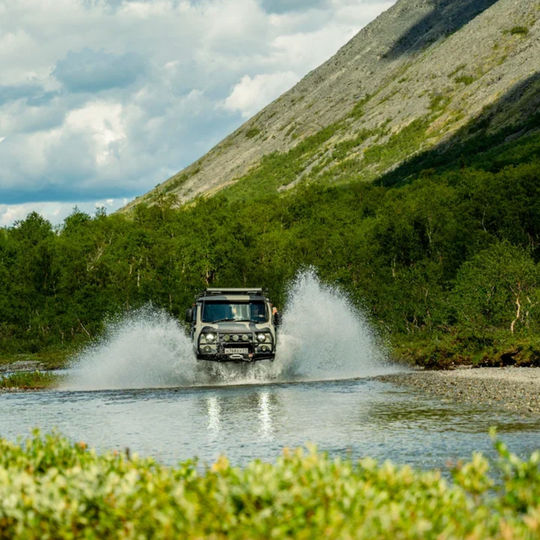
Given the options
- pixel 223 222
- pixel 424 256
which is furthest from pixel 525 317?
pixel 223 222

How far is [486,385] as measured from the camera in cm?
2727

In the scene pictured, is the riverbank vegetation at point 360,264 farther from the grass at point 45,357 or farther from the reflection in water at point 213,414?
the reflection in water at point 213,414

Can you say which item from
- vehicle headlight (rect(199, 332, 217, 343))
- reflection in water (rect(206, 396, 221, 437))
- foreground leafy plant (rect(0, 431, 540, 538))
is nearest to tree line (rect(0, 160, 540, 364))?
vehicle headlight (rect(199, 332, 217, 343))

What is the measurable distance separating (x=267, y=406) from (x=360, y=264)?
48.5 metres

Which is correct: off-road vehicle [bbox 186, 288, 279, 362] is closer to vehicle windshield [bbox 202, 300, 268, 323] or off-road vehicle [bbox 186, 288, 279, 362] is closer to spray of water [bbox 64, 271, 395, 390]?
vehicle windshield [bbox 202, 300, 268, 323]

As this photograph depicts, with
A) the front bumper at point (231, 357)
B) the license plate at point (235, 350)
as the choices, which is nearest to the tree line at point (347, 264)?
the front bumper at point (231, 357)

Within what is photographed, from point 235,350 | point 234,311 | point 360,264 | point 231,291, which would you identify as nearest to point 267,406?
point 235,350

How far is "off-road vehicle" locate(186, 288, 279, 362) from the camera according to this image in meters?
30.2

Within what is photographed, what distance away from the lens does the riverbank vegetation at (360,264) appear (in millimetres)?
46000

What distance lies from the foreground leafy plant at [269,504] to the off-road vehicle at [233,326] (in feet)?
70.2

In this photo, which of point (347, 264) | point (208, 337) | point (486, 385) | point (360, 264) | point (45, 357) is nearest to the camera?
point (486, 385)

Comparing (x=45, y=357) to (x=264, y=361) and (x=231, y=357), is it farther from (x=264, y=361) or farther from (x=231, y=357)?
(x=231, y=357)

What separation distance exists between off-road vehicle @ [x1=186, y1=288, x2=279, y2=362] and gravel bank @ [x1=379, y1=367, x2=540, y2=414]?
5.37 meters

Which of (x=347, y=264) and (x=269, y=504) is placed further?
(x=347, y=264)
